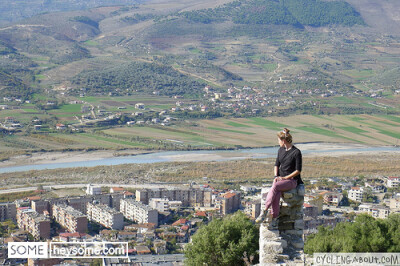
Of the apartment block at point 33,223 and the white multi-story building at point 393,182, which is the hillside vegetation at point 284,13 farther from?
the apartment block at point 33,223

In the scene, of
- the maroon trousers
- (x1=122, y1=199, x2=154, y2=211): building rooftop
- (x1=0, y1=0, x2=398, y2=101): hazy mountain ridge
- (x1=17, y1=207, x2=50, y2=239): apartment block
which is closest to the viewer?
the maroon trousers

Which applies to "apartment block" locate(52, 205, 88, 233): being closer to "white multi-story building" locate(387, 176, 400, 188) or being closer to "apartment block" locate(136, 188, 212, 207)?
"apartment block" locate(136, 188, 212, 207)

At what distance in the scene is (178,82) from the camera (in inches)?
3396

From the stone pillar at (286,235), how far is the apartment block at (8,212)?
22978 millimetres

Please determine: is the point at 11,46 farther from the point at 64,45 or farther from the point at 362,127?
the point at 362,127

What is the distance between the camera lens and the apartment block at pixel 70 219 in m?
25.0

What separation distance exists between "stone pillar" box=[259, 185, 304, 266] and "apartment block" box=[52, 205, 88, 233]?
19.2 metres

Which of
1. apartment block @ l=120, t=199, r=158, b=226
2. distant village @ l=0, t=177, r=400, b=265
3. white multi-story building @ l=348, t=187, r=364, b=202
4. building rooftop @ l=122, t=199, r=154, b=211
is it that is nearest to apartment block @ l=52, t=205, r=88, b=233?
distant village @ l=0, t=177, r=400, b=265

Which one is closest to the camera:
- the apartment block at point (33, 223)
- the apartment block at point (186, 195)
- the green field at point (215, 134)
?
the apartment block at point (33, 223)

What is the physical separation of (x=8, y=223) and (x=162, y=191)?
794cm

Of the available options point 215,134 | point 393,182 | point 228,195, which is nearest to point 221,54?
point 215,134

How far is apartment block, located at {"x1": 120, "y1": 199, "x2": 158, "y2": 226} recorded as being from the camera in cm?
2694

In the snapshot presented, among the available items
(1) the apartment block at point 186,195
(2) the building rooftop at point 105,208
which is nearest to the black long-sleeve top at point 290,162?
(2) the building rooftop at point 105,208

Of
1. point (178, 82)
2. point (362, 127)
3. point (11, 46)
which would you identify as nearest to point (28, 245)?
point (362, 127)
